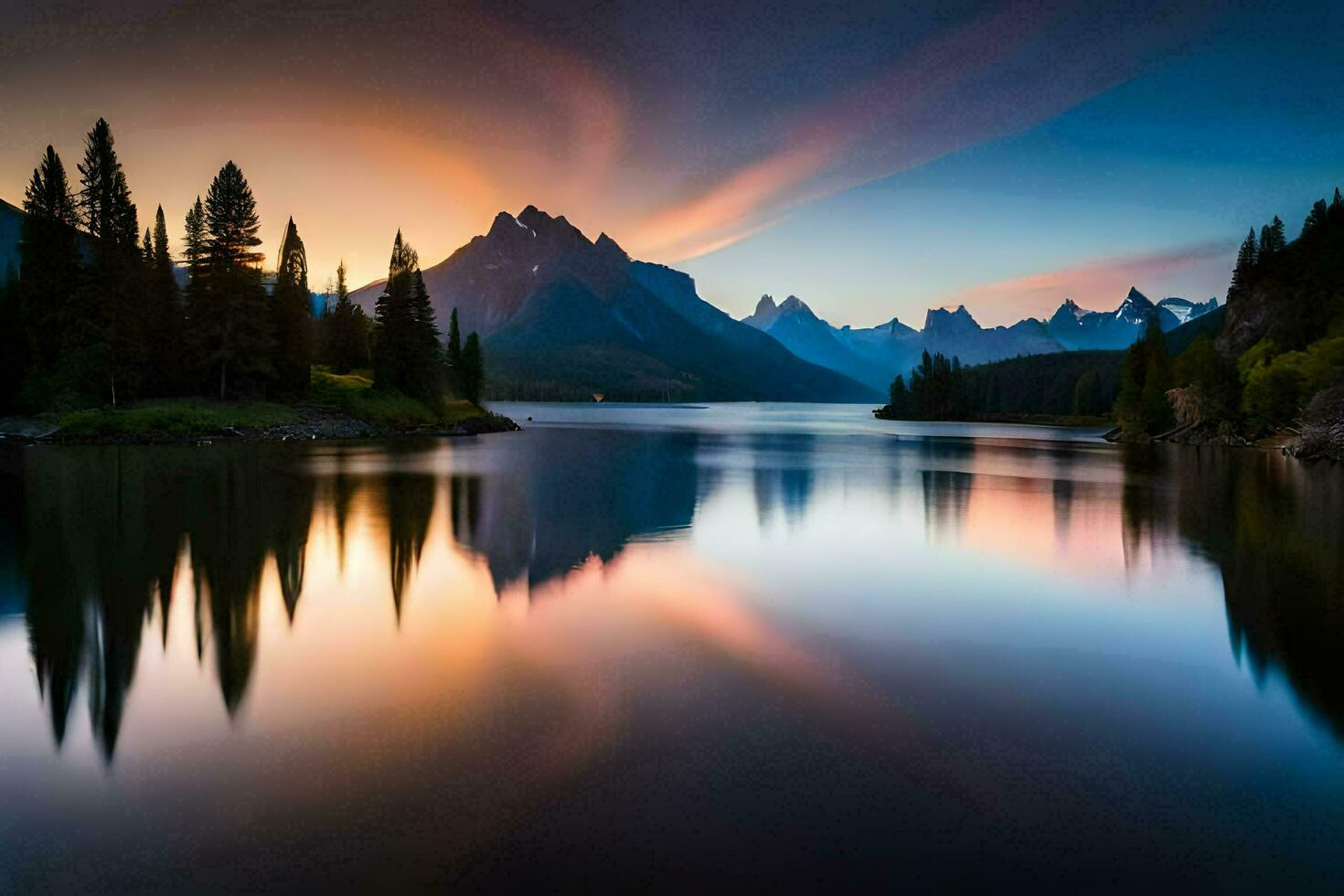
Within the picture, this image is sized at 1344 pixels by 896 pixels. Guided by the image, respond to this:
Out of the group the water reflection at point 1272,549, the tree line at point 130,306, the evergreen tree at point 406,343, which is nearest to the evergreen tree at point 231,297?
the tree line at point 130,306

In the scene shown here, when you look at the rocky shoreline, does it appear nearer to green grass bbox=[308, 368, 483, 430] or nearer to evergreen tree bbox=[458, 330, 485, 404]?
green grass bbox=[308, 368, 483, 430]

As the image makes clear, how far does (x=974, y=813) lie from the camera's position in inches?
306

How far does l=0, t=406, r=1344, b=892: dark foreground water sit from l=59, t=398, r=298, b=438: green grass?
43.7m

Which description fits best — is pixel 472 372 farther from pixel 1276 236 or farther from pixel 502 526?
pixel 1276 236

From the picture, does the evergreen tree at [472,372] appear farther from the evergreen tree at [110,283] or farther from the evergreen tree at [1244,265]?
the evergreen tree at [1244,265]

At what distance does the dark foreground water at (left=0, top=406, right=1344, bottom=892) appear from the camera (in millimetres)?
6977

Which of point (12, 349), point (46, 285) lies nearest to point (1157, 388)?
point (46, 285)

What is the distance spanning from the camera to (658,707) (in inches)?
412

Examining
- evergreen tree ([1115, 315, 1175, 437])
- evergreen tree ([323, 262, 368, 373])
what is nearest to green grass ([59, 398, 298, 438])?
evergreen tree ([323, 262, 368, 373])

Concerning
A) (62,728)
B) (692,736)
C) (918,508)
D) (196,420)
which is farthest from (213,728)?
(196,420)

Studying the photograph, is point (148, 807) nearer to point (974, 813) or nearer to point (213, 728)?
point (213, 728)

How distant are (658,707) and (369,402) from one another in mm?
85336

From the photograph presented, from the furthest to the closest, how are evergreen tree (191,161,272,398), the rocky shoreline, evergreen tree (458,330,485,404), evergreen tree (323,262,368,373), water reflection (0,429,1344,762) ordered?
evergreen tree (458,330,485,404) < evergreen tree (323,262,368,373) < evergreen tree (191,161,272,398) < the rocky shoreline < water reflection (0,429,1344,762)

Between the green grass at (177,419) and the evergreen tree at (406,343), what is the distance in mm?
18646
